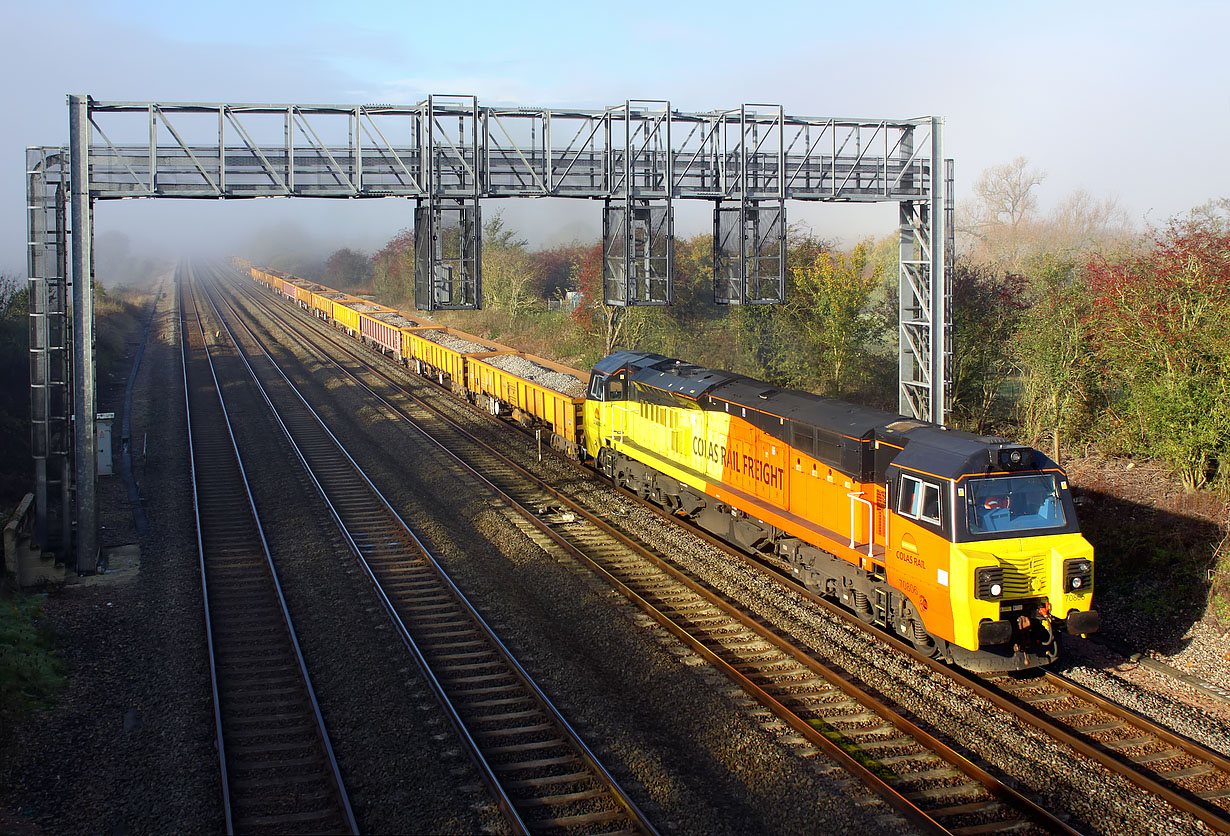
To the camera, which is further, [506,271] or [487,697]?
[506,271]

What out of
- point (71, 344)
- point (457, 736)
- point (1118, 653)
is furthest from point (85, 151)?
point (1118, 653)

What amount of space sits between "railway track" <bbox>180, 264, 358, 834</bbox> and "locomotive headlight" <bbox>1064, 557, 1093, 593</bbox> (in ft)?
28.2

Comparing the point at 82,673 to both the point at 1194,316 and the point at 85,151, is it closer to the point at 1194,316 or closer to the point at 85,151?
the point at 85,151

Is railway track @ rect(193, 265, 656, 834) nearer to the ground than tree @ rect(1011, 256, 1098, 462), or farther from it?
nearer to the ground

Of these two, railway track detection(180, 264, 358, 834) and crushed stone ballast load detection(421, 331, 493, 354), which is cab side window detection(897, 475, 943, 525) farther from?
crushed stone ballast load detection(421, 331, 493, 354)

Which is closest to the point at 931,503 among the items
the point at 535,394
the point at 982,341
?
the point at 982,341

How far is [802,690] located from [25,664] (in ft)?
33.0

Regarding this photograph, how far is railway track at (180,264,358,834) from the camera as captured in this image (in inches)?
351

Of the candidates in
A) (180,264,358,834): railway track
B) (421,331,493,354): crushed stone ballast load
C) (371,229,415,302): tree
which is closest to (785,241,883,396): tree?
(421,331,493,354): crushed stone ballast load

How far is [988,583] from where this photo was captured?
35.1 ft

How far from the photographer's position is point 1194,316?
615 inches

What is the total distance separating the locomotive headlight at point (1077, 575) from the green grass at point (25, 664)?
12629 millimetres

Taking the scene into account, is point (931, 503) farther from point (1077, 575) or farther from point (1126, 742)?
point (1126, 742)

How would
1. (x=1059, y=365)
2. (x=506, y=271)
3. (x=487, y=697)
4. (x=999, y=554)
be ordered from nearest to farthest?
(x=999, y=554) → (x=487, y=697) → (x=1059, y=365) → (x=506, y=271)
